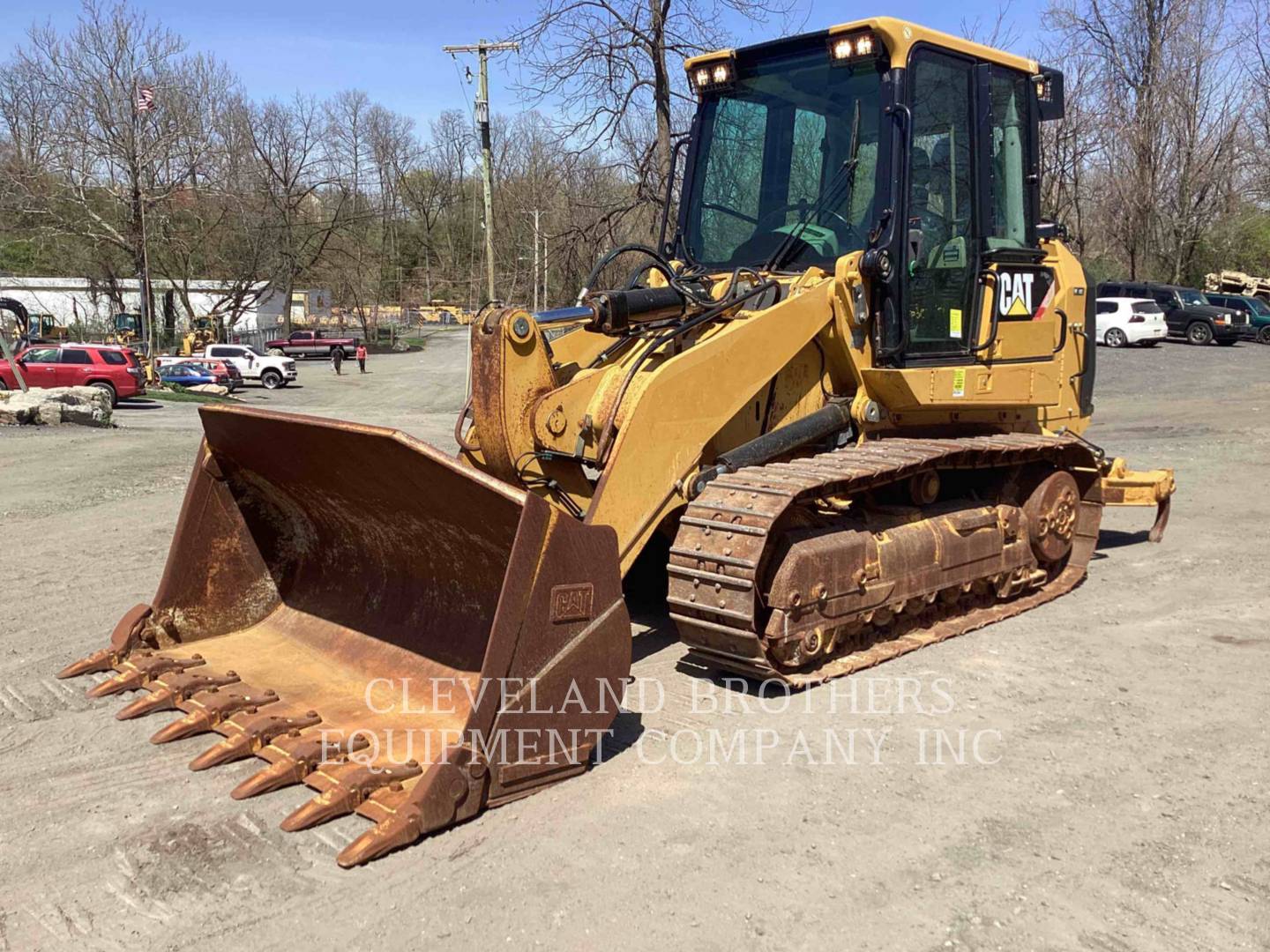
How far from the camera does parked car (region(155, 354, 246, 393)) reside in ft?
104

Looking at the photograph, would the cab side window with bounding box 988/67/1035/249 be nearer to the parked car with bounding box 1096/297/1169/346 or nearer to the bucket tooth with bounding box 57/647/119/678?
the bucket tooth with bounding box 57/647/119/678

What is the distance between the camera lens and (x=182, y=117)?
3669 centimetres

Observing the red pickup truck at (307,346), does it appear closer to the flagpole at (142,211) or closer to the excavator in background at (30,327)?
the excavator in background at (30,327)

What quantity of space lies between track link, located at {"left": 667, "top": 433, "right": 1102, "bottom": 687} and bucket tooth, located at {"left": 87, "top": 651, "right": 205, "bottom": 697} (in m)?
2.23

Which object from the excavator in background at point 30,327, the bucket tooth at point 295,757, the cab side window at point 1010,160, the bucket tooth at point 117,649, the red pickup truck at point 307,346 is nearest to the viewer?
the bucket tooth at point 295,757

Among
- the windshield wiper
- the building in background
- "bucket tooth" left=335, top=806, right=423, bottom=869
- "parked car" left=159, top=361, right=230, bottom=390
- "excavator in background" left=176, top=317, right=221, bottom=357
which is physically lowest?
"bucket tooth" left=335, top=806, right=423, bottom=869

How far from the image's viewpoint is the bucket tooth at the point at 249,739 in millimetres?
4098

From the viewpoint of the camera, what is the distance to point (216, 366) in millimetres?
32406

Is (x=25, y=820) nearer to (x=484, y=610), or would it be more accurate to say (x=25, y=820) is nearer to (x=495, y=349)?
(x=484, y=610)

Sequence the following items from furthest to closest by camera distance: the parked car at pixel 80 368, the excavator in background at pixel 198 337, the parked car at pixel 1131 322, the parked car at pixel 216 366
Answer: the excavator in background at pixel 198 337 < the parked car at pixel 216 366 < the parked car at pixel 1131 322 < the parked car at pixel 80 368

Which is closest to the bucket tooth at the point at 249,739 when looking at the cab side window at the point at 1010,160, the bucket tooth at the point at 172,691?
the bucket tooth at the point at 172,691

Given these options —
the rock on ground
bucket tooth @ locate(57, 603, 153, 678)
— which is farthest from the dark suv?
bucket tooth @ locate(57, 603, 153, 678)

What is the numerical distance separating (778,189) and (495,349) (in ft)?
7.29

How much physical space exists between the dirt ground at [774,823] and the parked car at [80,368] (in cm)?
1985
